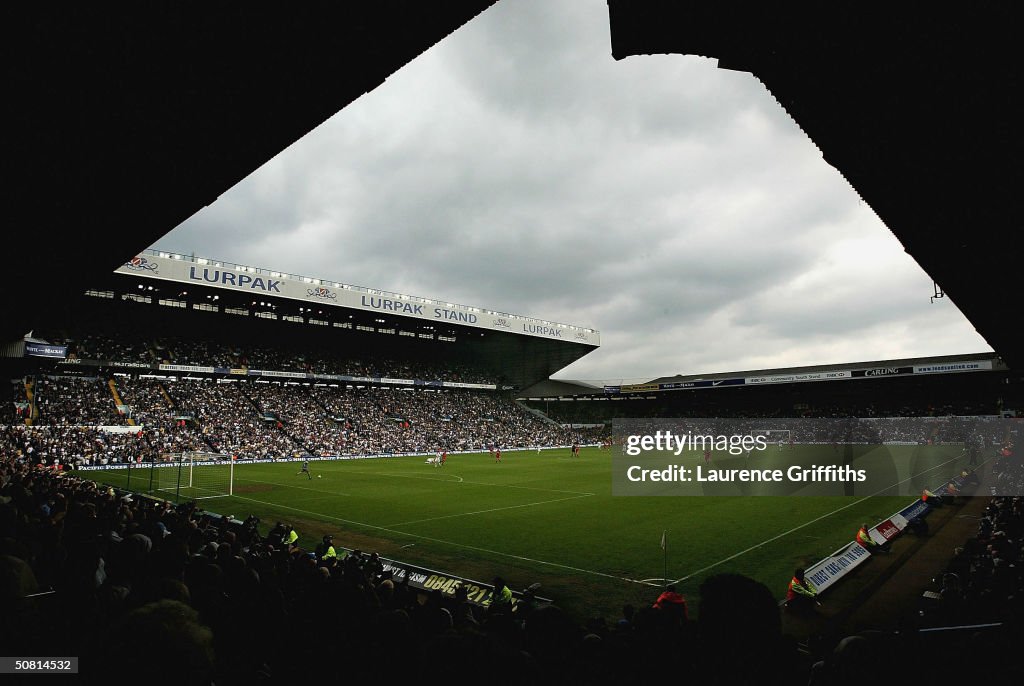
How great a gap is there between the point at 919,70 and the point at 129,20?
5.58 meters

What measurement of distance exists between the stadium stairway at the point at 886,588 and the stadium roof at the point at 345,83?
19.9 feet

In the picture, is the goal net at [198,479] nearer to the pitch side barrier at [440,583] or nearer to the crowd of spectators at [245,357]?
the pitch side barrier at [440,583]

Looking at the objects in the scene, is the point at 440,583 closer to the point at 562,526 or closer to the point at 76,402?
the point at 562,526

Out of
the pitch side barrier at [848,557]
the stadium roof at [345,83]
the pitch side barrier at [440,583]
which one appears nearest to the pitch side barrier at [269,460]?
the pitch side barrier at [440,583]

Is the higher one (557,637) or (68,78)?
(68,78)

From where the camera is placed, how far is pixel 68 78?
13.7 ft

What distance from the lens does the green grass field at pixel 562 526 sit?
13.9m

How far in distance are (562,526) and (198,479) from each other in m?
24.0

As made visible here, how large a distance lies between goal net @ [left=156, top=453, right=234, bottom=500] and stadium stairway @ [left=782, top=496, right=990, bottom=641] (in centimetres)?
2165

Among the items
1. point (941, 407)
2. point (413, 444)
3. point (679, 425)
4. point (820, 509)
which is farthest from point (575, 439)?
point (820, 509)

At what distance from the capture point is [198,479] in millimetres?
32406

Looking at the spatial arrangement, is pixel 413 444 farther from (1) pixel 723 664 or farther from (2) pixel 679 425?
(1) pixel 723 664

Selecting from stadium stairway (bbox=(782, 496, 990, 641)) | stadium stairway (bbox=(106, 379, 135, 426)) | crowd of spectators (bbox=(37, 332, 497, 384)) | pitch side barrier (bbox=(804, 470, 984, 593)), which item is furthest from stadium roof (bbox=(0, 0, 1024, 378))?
crowd of spectators (bbox=(37, 332, 497, 384))

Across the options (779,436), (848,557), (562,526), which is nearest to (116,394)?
(562,526)
